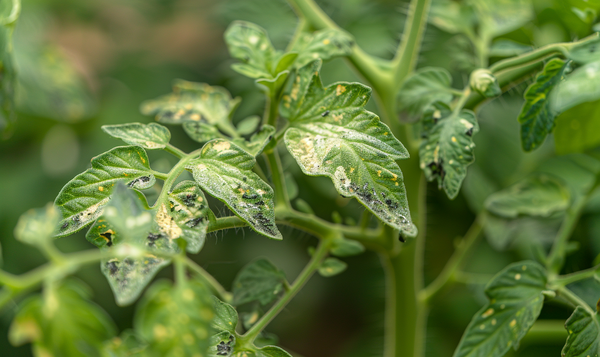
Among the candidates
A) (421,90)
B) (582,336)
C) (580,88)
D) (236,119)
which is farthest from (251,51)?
(236,119)

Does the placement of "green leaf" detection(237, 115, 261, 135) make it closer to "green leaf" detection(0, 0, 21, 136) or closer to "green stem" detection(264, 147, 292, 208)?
"green stem" detection(264, 147, 292, 208)

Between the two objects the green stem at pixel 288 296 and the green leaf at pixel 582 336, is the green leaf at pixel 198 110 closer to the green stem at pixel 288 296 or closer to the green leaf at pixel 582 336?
the green stem at pixel 288 296

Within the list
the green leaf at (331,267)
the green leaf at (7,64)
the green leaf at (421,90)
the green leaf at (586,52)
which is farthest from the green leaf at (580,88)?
the green leaf at (7,64)

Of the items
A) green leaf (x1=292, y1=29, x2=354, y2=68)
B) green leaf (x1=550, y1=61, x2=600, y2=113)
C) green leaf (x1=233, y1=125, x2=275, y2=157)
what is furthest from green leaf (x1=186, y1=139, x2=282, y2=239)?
green leaf (x1=550, y1=61, x2=600, y2=113)

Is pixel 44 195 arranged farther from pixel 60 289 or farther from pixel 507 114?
pixel 507 114

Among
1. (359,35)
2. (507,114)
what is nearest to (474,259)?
(507,114)

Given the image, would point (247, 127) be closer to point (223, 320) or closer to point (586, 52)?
point (223, 320)
